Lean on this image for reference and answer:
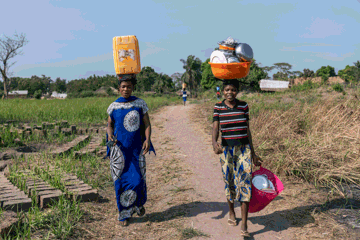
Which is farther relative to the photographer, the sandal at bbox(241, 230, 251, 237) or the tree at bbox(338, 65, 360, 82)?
the tree at bbox(338, 65, 360, 82)

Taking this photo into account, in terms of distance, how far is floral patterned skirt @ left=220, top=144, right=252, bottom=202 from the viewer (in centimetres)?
261

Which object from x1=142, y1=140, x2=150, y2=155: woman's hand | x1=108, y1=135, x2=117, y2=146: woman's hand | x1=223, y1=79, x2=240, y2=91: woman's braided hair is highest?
x1=223, y1=79, x2=240, y2=91: woman's braided hair

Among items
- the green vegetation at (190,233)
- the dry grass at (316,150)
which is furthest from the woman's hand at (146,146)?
the dry grass at (316,150)

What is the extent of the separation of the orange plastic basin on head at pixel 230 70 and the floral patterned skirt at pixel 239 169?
0.69m

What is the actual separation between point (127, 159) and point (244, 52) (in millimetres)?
1628

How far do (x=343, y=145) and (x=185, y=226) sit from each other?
2919 millimetres

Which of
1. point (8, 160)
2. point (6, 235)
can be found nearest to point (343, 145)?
point (6, 235)

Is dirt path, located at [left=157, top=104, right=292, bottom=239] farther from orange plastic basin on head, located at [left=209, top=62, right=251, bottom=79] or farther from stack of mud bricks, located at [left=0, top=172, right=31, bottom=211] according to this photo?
stack of mud bricks, located at [left=0, top=172, right=31, bottom=211]

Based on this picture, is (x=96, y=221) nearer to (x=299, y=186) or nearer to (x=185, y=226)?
(x=185, y=226)

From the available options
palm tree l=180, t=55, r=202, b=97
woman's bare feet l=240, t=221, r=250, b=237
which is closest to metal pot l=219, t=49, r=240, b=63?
woman's bare feet l=240, t=221, r=250, b=237

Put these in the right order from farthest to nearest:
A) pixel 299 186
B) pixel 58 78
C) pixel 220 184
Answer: pixel 58 78 < pixel 220 184 < pixel 299 186

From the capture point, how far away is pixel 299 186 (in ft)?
12.6

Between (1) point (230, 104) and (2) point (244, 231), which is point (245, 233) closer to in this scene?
(2) point (244, 231)

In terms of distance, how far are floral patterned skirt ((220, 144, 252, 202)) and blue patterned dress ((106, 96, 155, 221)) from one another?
3.06 feet
